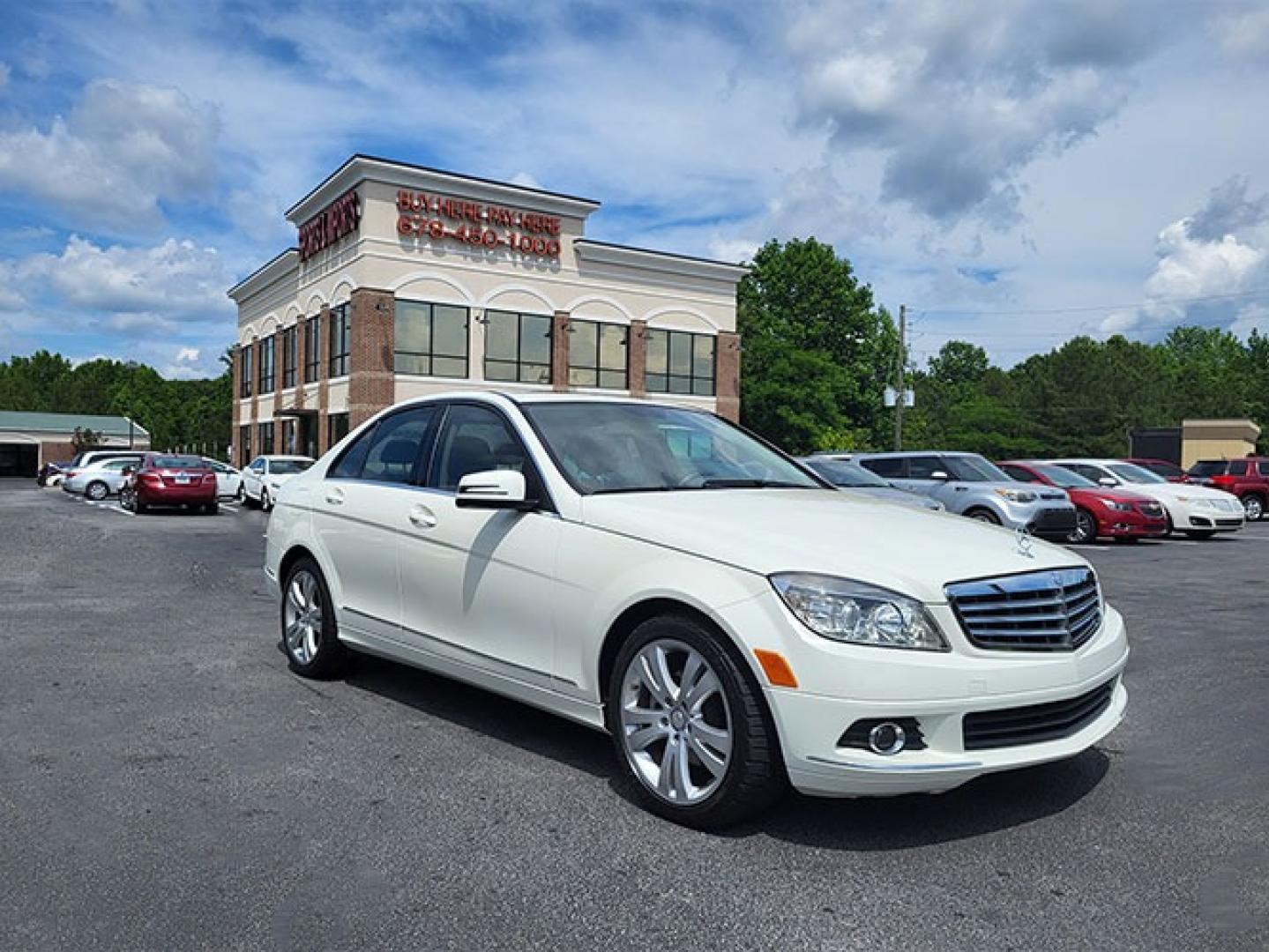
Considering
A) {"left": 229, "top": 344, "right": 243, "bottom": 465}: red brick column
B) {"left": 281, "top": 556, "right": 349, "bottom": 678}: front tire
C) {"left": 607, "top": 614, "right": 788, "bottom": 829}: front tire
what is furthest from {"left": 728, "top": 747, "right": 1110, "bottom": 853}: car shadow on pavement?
{"left": 229, "top": 344, "right": 243, "bottom": 465}: red brick column

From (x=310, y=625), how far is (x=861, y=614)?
3782 mm

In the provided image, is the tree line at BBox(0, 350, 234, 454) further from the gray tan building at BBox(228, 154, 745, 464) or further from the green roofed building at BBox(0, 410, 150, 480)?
the gray tan building at BBox(228, 154, 745, 464)

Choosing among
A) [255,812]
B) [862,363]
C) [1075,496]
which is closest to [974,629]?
[255,812]

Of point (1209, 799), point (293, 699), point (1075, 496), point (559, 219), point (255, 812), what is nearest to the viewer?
point (255, 812)

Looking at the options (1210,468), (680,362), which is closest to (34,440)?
(680,362)

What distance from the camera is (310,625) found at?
6242mm

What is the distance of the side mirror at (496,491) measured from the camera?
14.8 ft

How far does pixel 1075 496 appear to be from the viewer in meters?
18.1

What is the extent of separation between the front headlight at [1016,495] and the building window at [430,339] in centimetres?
2354

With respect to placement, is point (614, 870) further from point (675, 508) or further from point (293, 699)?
point (293, 699)

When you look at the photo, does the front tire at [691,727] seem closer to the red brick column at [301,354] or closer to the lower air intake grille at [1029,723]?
the lower air intake grille at [1029,723]

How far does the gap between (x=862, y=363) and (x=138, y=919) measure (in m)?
63.3

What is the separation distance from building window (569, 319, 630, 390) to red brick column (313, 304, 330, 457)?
28.6ft

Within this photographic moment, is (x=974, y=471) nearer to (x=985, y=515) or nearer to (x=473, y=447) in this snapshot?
(x=985, y=515)
